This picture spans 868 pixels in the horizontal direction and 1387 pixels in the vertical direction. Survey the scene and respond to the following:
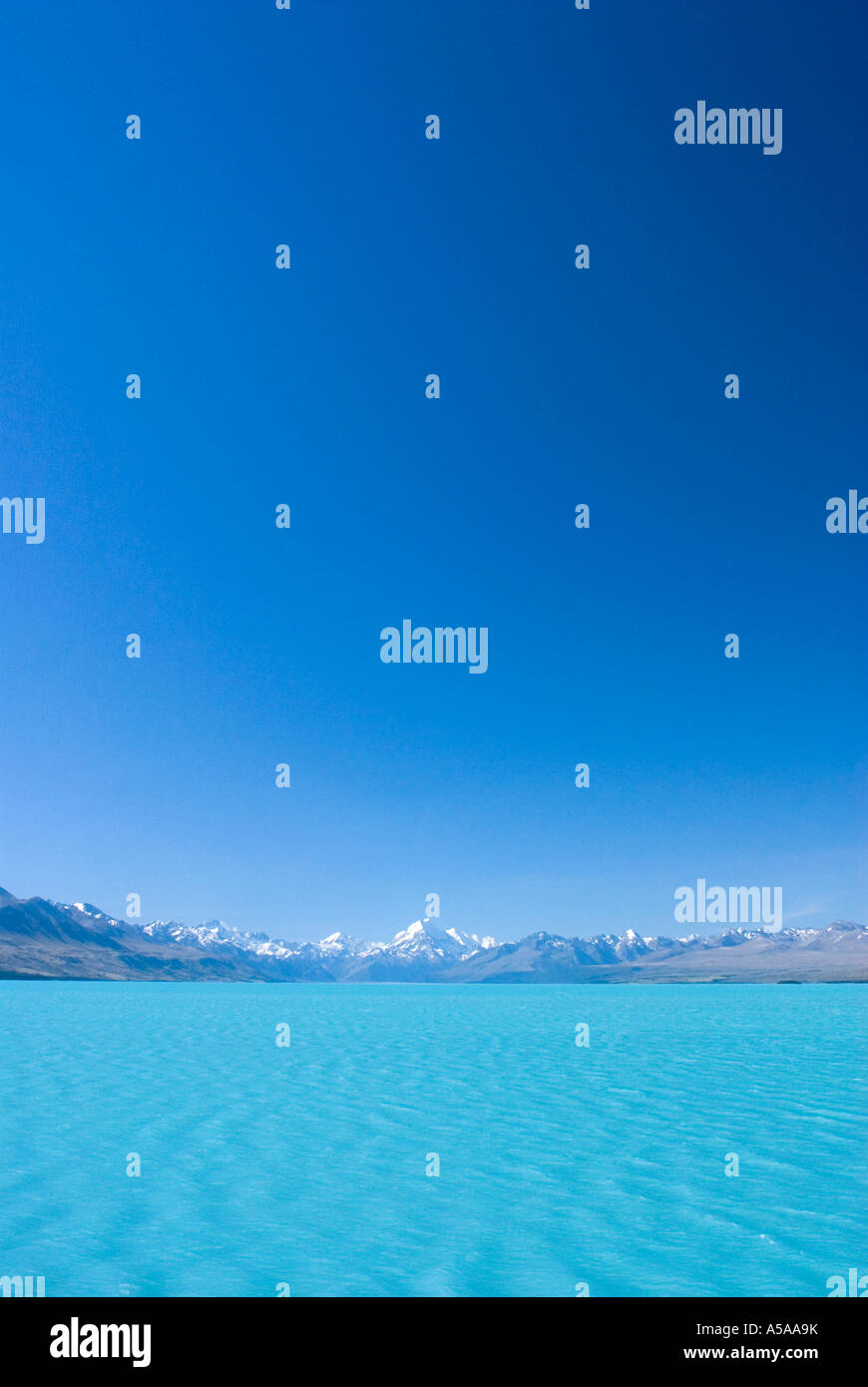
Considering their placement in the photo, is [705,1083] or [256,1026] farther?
[256,1026]

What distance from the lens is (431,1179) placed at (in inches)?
813

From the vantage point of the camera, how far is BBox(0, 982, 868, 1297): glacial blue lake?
48.7 feet

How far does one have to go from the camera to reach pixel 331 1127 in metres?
26.8

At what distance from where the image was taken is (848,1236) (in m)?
16.6

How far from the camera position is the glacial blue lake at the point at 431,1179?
14.8 metres
